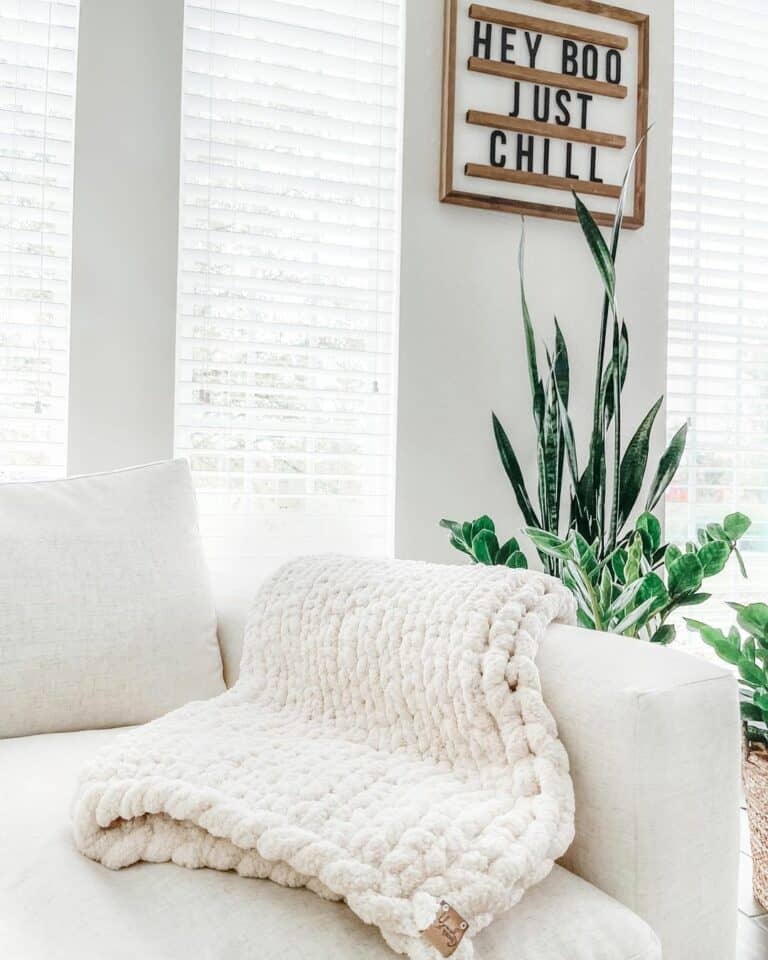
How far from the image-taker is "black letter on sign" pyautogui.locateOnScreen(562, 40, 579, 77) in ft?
6.97

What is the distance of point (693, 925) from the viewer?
83 centimetres

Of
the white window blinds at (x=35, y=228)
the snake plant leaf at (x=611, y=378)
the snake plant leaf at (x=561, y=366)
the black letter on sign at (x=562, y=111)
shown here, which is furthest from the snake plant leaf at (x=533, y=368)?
the white window blinds at (x=35, y=228)

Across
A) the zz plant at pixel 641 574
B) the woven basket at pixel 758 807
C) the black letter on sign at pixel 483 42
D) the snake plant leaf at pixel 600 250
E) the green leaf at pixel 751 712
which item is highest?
the black letter on sign at pixel 483 42

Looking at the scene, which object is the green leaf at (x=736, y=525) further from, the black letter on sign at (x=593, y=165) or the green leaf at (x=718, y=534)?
the black letter on sign at (x=593, y=165)

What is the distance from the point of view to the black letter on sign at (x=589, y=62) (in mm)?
2139

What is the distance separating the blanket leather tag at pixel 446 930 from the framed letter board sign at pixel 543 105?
5.59 ft

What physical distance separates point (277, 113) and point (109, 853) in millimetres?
1676

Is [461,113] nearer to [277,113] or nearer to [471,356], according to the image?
[277,113]

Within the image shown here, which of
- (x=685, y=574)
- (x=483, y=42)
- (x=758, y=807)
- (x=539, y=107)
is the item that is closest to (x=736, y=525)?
(x=685, y=574)

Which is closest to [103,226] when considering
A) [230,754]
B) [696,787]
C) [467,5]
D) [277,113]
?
[277,113]

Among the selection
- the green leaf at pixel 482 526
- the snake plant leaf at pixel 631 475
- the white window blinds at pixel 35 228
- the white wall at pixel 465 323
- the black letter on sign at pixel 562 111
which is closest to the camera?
the green leaf at pixel 482 526

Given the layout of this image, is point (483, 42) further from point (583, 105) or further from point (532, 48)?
point (583, 105)

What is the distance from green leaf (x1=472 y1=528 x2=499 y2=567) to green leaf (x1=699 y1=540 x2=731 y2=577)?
0.39 m

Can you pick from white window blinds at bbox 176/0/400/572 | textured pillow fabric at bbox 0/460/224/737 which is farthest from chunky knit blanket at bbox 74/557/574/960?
white window blinds at bbox 176/0/400/572
